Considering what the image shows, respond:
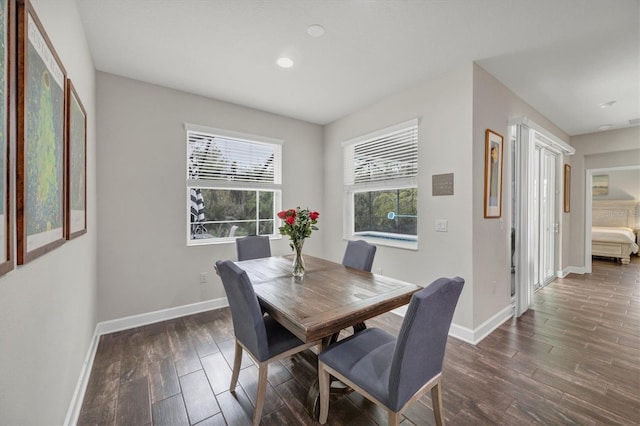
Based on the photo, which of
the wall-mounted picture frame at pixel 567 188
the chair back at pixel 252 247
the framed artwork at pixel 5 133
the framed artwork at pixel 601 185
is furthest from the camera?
the framed artwork at pixel 601 185

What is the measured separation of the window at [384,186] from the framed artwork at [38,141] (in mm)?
3005

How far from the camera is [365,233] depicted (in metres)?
3.94

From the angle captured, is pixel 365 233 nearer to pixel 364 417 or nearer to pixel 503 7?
pixel 364 417

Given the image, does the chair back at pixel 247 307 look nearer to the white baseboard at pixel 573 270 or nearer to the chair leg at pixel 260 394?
the chair leg at pixel 260 394

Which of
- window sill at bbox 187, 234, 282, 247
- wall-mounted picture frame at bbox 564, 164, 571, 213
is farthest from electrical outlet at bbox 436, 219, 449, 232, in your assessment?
wall-mounted picture frame at bbox 564, 164, 571, 213

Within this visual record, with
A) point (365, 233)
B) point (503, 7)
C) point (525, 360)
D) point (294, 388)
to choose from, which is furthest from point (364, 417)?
point (503, 7)

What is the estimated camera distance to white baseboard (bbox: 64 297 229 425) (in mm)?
1637

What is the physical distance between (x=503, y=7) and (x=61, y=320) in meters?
3.39

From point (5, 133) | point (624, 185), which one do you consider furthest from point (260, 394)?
point (624, 185)

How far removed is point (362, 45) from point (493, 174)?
1915 mm

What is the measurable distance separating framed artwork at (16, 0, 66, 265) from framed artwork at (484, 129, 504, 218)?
3277 mm

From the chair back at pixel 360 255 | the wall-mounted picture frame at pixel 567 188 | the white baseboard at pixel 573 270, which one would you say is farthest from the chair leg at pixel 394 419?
the wall-mounted picture frame at pixel 567 188

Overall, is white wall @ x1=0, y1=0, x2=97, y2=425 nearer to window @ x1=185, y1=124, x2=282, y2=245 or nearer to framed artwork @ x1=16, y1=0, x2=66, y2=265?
framed artwork @ x1=16, y1=0, x2=66, y2=265

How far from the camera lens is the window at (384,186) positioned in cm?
321
